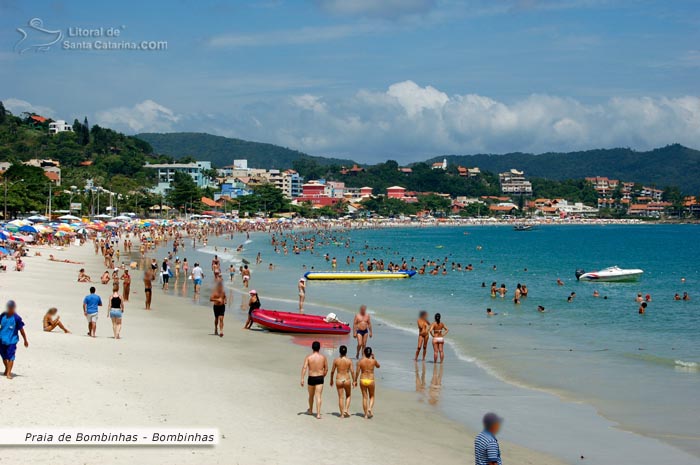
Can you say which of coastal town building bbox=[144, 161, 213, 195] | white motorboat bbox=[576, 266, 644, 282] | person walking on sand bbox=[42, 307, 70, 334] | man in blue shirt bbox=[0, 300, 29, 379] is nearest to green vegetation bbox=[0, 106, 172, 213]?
coastal town building bbox=[144, 161, 213, 195]

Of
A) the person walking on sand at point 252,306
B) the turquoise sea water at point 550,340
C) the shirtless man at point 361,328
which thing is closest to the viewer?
the turquoise sea water at point 550,340

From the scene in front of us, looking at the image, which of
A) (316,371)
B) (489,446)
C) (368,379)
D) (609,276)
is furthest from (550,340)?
(609,276)

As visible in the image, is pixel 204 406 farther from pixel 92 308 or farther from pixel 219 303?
pixel 219 303

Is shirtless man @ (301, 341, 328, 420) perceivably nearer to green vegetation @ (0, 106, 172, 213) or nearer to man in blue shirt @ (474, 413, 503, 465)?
man in blue shirt @ (474, 413, 503, 465)

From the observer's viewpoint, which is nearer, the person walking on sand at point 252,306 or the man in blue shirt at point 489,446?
the man in blue shirt at point 489,446

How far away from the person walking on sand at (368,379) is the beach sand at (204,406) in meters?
0.31

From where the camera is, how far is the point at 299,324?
68.9 feet

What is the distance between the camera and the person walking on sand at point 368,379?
37.5ft

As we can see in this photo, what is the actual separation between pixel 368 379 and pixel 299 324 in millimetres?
9646

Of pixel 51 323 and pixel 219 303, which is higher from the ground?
pixel 219 303

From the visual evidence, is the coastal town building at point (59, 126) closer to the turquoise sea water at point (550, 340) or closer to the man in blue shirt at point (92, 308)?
the turquoise sea water at point (550, 340)

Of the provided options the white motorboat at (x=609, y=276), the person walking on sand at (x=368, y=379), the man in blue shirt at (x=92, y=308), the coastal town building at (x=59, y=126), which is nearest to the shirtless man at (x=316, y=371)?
the person walking on sand at (x=368, y=379)

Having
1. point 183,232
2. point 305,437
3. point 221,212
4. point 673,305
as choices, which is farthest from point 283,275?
point 221,212

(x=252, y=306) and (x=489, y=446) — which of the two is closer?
(x=489, y=446)
